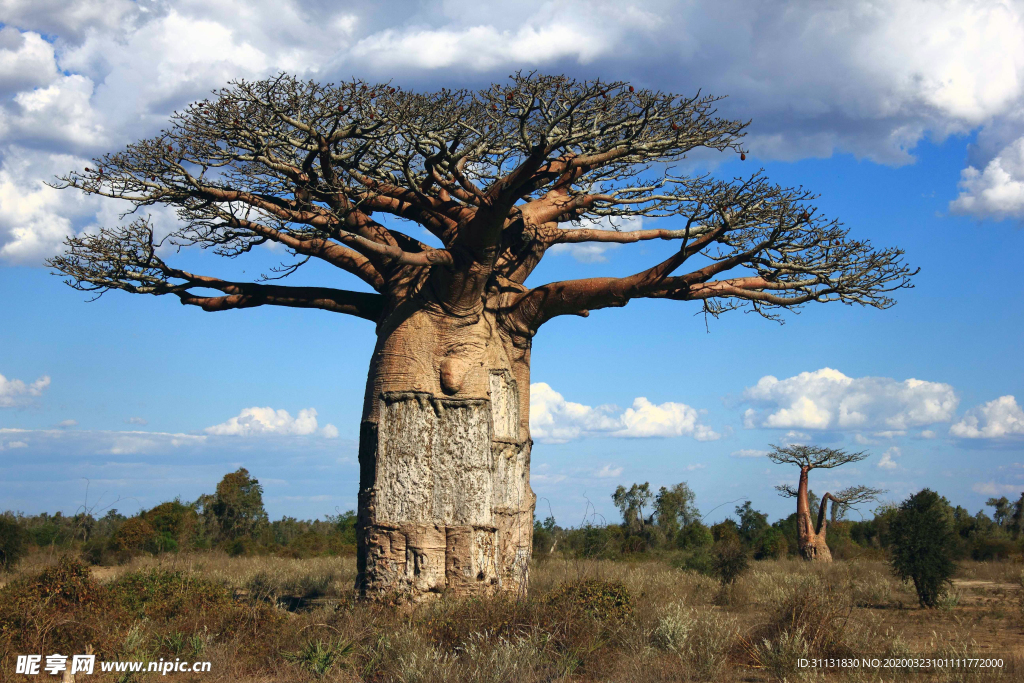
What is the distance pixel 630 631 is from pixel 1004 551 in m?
16.9

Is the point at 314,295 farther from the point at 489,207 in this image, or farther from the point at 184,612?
the point at 184,612

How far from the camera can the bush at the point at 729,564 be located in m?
11.9

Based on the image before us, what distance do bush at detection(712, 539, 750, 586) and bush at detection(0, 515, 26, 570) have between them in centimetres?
1063

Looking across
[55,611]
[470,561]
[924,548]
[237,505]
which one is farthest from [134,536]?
[924,548]

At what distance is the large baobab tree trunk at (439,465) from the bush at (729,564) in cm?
518

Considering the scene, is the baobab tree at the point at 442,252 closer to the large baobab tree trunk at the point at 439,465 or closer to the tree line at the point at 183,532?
the large baobab tree trunk at the point at 439,465

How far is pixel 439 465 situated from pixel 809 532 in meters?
14.2

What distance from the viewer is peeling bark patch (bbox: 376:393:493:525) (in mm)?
7258

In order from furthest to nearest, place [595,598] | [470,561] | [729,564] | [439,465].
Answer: [729,564], [439,465], [470,561], [595,598]

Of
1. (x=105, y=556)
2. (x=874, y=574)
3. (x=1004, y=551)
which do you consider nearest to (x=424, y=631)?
(x=874, y=574)

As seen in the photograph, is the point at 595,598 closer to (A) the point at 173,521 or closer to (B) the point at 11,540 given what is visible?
(B) the point at 11,540

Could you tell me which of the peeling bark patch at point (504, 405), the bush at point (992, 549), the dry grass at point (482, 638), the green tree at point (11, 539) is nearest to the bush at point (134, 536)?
the green tree at point (11, 539)

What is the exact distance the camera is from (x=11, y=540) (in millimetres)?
12570

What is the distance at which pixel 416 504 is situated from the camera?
7246 millimetres
